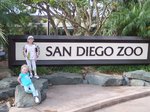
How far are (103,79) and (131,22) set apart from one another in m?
2.37

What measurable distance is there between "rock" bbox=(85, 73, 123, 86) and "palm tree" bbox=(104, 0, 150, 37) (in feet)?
6.13

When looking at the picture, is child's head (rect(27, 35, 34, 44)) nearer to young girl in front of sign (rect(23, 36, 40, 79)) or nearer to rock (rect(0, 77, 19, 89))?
young girl in front of sign (rect(23, 36, 40, 79))

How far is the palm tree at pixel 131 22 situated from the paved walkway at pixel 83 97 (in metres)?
2.27

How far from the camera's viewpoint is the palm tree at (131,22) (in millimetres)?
10344

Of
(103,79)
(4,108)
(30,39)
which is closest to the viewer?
(4,108)

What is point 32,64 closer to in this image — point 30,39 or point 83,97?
point 30,39

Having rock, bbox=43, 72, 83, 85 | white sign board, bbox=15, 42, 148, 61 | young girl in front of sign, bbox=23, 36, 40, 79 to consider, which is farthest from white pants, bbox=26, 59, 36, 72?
white sign board, bbox=15, 42, 148, 61

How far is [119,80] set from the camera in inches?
360

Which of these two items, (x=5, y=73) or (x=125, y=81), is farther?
(x=125, y=81)

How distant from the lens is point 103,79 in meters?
8.97

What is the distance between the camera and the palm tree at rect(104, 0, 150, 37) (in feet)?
33.9

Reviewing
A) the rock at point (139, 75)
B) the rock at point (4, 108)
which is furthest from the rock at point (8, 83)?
the rock at point (139, 75)

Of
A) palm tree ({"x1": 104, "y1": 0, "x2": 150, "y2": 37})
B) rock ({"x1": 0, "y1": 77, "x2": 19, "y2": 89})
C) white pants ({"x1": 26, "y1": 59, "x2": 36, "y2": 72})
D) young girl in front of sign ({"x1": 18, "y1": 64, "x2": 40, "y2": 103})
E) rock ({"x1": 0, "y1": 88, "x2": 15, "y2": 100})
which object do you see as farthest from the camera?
palm tree ({"x1": 104, "y1": 0, "x2": 150, "y2": 37})

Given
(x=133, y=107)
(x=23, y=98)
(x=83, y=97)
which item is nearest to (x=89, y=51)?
(x=83, y=97)
